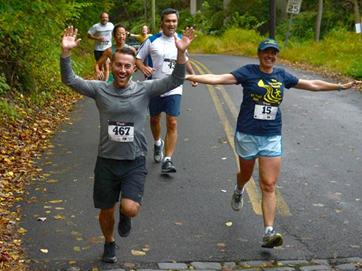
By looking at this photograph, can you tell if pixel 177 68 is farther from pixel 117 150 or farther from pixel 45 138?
pixel 45 138

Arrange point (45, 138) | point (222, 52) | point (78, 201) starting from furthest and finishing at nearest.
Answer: point (222, 52) → point (45, 138) → point (78, 201)

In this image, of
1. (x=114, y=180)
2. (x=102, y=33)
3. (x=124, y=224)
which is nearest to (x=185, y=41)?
(x=114, y=180)

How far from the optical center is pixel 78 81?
216 inches

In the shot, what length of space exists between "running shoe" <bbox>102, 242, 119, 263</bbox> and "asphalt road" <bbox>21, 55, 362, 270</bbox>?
0.08 metres

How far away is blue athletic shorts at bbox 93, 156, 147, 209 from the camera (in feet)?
18.1

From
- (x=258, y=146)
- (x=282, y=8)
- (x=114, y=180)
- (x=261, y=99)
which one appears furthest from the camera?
(x=282, y=8)

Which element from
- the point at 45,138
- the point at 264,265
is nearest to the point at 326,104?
the point at 45,138

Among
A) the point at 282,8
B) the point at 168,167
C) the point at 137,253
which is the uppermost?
the point at 137,253

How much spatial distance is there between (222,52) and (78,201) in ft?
127

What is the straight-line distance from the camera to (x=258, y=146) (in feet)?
20.6

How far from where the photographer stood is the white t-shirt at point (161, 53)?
8.64m

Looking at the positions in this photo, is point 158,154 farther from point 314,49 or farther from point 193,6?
point 193,6

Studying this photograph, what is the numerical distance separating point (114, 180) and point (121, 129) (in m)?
0.46

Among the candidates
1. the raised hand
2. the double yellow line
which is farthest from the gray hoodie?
the double yellow line
